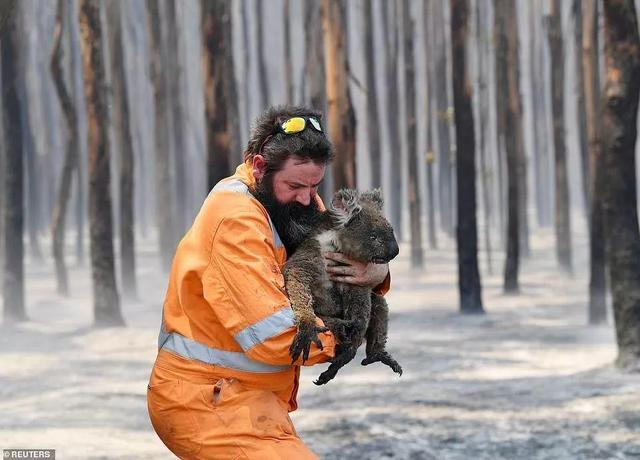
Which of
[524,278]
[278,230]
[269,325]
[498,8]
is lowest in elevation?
[524,278]

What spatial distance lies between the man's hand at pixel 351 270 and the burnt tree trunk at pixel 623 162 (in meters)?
6.46

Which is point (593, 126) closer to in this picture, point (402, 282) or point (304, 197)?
Answer: point (402, 282)

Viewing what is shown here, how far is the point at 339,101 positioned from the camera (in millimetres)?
13797

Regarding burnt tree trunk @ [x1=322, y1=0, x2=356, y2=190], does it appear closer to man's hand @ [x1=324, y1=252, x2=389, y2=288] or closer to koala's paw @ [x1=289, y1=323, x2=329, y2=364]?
man's hand @ [x1=324, y1=252, x2=389, y2=288]

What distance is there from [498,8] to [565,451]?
37.4ft

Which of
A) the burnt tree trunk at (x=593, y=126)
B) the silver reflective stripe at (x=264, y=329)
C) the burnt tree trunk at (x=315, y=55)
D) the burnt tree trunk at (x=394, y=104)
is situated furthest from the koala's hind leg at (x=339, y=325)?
the burnt tree trunk at (x=394, y=104)

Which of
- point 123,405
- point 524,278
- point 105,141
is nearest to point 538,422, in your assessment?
point 123,405

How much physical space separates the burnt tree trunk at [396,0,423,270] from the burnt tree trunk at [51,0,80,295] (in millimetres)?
6668

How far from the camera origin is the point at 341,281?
3133mm

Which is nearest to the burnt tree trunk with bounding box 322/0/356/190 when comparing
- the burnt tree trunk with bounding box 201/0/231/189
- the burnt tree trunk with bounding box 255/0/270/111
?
the burnt tree trunk with bounding box 201/0/231/189

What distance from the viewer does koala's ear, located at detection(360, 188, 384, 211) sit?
3.19 metres

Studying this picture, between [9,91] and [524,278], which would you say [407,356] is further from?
[524,278]

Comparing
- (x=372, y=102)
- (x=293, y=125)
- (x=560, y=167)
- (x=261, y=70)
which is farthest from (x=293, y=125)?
(x=261, y=70)

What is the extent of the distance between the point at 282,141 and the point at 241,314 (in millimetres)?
483
